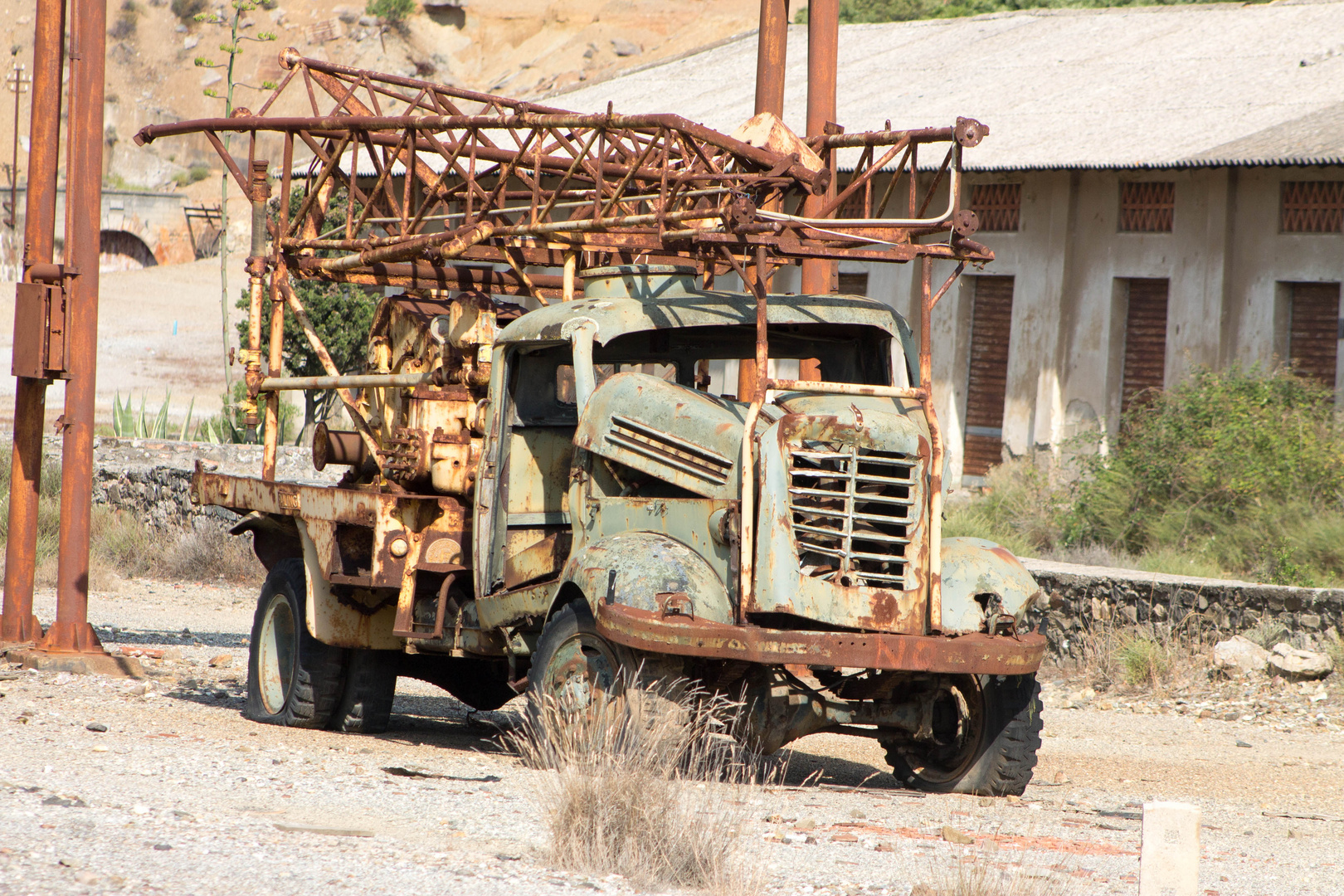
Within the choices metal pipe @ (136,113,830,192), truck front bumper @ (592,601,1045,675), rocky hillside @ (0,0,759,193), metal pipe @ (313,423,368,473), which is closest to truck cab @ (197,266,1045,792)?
truck front bumper @ (592,601,1045,675)

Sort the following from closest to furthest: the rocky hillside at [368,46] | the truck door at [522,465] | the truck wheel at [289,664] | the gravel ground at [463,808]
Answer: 1. the gravel ground at [463,808]
2. the truck door at [522,465]
3. the truck wheel at [289,664]
4. the rocky hillside at [368,46]

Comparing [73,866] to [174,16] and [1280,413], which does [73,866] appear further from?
[174,16]

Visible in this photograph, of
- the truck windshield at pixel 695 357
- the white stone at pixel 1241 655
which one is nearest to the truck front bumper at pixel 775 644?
the truck windshield at pixel 695 357

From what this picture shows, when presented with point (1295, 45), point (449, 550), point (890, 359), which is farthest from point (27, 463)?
point (1295, 45)

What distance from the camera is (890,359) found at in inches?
A: 365

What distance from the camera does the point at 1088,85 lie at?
25.1 meters

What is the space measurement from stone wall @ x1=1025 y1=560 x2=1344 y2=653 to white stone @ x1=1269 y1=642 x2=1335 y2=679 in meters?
0.30

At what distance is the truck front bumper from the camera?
24.1ft

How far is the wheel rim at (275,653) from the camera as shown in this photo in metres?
10.8

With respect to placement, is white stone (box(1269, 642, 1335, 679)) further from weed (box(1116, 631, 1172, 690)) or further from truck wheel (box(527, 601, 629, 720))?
truck wheel (box(527, 601, 629, 720))

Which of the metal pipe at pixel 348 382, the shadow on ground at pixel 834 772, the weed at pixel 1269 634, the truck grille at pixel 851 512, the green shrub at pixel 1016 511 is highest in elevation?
the metal pipe at pixel 348 382

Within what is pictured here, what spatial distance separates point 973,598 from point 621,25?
7244cm

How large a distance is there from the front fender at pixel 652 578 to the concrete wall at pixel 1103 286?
14564mm

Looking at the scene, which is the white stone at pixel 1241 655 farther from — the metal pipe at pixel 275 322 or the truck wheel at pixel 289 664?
the metal pipe at pixel 275 322
